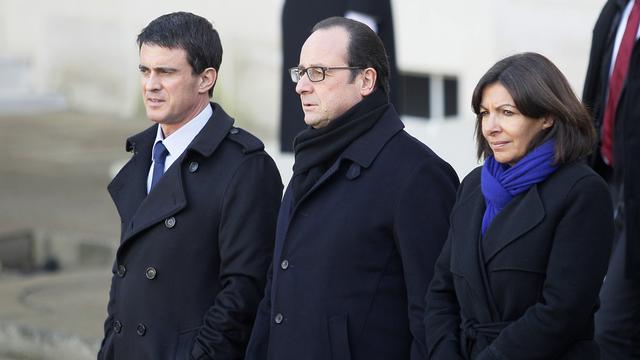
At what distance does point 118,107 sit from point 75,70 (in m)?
1.09

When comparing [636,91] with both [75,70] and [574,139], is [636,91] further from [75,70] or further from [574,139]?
[75,70]

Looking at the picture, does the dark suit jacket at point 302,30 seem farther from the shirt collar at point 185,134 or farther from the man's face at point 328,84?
the man's face at point 328,84

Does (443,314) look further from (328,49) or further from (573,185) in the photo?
(328,49)

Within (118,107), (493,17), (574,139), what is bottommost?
(118,107)

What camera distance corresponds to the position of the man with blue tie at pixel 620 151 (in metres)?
4.19

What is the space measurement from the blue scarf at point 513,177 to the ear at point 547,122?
1.9 inches

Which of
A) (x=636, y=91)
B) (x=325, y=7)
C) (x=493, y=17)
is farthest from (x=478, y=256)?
(x=493, y=17)

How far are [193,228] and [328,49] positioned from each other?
707 millimetres

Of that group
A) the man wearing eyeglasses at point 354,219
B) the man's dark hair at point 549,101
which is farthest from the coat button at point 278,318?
the man's dark hair at point 549,101

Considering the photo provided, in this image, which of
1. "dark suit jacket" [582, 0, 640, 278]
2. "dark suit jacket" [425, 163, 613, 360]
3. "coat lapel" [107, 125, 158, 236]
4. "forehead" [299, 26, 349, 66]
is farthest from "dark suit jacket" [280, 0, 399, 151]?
"dark suit jacket" [425, 163, 613, 360]

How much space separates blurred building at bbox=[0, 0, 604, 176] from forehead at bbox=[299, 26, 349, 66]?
3293 millimetres

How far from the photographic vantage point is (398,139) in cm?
375

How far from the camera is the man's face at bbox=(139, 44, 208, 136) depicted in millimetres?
3961

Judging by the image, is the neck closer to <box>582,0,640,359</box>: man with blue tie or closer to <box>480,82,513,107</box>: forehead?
<box>480,82,513,107</box>: forehead
